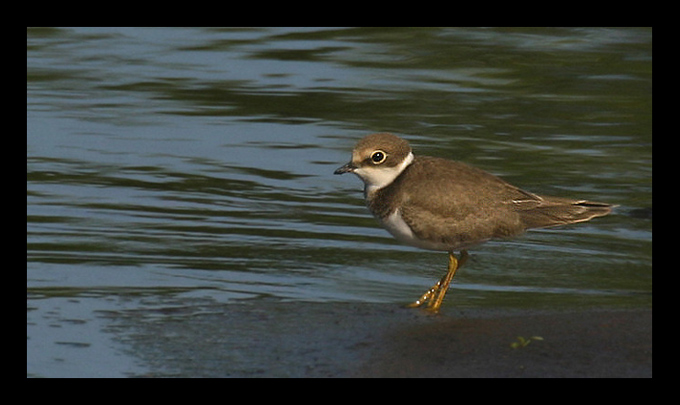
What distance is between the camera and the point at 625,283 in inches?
370

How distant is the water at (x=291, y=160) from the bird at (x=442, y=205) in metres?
0.48

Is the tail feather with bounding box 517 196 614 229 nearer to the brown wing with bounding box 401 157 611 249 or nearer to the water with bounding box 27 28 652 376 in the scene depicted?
the brown wing with bounding box 401 157 611 249

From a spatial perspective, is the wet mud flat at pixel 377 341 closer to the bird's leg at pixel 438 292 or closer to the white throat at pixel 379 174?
the bird's leg at pixel 438 292

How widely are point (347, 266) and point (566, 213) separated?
1.81 metres

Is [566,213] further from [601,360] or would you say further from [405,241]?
[601,360]

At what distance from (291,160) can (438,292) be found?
4.42m

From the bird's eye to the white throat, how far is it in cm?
5

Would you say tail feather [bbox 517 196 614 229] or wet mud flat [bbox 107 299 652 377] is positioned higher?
tail feather [bbox 517 196 614 229]

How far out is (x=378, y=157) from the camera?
921 centimetres

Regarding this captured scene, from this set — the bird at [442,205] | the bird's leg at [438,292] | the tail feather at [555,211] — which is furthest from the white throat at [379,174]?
the tail feather at [555,211]

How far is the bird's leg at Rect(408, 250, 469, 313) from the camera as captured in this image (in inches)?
349

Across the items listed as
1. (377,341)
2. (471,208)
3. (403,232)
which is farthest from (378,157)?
(377,341)

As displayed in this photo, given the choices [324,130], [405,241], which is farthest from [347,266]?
[324,130]

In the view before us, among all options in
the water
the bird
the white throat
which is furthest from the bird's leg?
the white throat
